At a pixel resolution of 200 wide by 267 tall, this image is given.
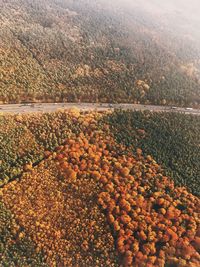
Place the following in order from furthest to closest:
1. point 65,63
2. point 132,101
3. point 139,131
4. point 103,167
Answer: point 65,63 → point 132,101 → point 139,131 → point 103,167

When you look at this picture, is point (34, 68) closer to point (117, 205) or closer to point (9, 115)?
point (9, 115)

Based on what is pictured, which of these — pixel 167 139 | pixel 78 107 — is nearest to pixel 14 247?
pixel 78 107

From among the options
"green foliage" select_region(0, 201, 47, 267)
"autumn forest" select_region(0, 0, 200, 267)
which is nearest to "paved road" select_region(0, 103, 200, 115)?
"autumn forest" select_region(0, 0, 200, 267)

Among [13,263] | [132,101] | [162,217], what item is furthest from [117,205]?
[132,101]

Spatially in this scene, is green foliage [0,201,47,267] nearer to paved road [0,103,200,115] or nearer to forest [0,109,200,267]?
forest [0,109,200,267]

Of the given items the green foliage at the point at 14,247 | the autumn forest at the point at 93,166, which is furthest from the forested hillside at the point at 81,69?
the green foliage at the point at 14,247

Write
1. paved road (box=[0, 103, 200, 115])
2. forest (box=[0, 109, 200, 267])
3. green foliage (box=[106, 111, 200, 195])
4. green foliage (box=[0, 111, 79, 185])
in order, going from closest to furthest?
forest (box=[0, 109, 200, 267]) < green foliage (box=[0, 111, 79, 185]) < green foliage (box=[106, 111, 200, 195]) < paved road (box=[0, 103, 200, 115])
